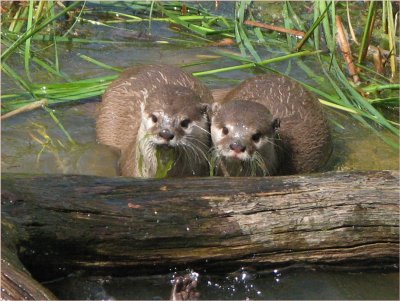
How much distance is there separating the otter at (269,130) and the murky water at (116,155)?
0.71 feet

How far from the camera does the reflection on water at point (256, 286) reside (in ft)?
9.50

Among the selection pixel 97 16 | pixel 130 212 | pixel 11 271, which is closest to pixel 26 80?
pixel 97 16

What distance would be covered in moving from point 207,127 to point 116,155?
0.56m

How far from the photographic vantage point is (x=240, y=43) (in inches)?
197

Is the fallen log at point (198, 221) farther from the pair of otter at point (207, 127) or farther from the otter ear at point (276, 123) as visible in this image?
the otter ear at point (276, 123)

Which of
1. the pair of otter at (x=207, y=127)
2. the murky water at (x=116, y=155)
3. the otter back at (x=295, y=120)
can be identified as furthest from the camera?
the otter back at (x=295, y=120)

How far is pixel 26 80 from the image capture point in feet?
14.9

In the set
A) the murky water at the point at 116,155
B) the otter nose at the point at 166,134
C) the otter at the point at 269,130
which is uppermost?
the otter nose at the point at 166,134

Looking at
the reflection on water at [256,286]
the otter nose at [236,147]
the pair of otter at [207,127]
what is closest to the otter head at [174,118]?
the pair of otter at [207,127]

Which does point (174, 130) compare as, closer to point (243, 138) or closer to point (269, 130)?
point (243, 138)

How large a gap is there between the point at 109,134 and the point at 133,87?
0.25 m

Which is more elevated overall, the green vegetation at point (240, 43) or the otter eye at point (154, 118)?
the otter eye at point (154, 118)

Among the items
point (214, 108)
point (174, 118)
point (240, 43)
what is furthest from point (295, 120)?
point (240, 43)

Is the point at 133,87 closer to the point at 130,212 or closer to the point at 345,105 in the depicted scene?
the point at 345,105
